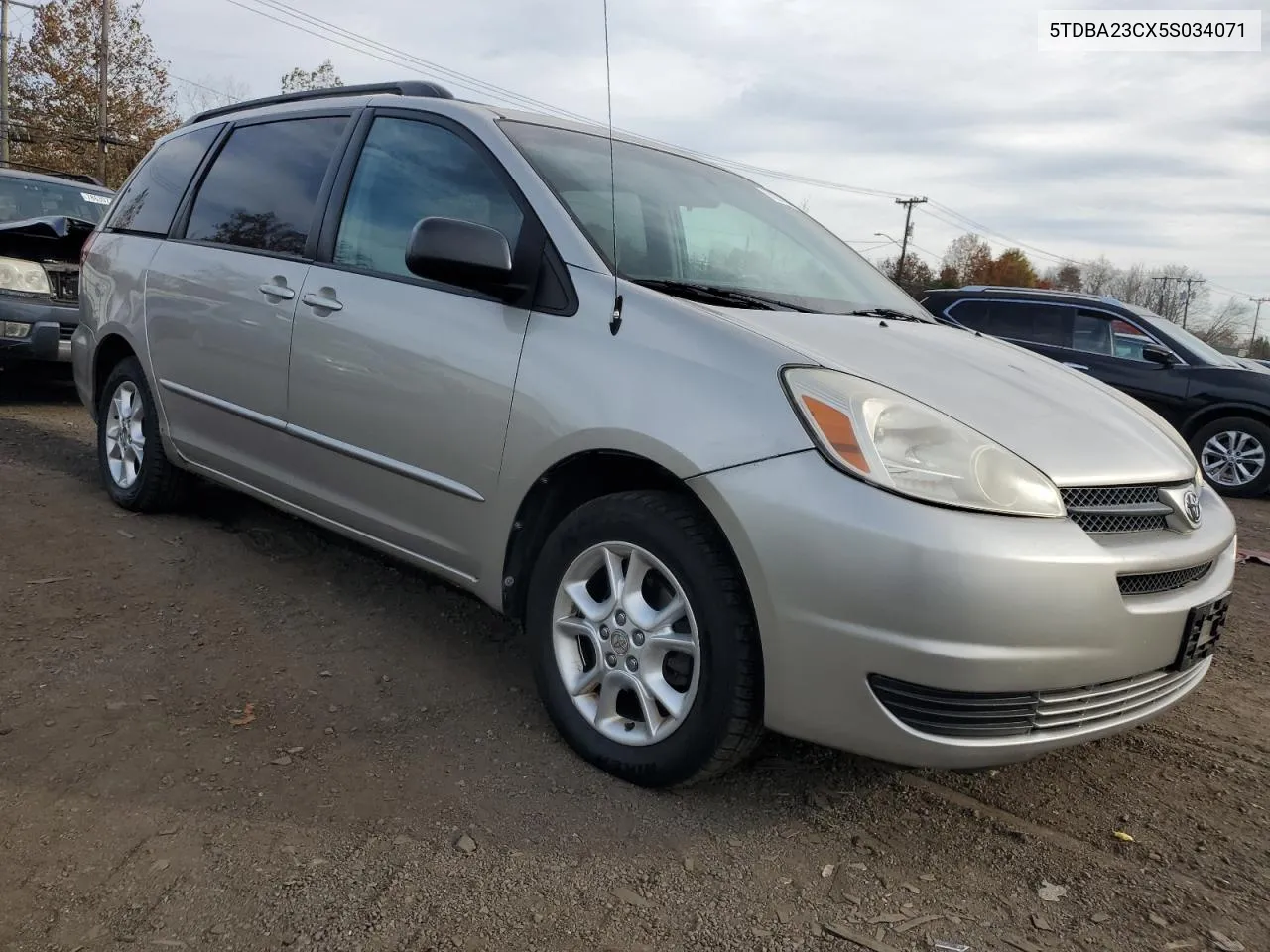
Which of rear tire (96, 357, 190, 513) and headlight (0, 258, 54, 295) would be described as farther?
headlight (0, 258, 54, 295)

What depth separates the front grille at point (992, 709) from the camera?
2168 millimetres

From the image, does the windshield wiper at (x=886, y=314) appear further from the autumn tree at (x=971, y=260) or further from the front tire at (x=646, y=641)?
the autumn tree at (x=971, y=260)

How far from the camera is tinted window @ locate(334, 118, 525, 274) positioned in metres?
3.09

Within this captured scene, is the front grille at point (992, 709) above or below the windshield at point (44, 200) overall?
below

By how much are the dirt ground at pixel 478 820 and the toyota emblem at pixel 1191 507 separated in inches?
29.7

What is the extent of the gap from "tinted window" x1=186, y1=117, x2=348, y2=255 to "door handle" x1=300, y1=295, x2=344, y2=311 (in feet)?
0.92

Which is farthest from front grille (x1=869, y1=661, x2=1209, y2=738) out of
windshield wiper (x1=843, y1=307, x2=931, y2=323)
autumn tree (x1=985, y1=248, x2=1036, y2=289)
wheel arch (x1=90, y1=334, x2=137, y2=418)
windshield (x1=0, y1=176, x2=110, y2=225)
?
autumn tree (x1=985, y1=248, x2=1036, y2=289)

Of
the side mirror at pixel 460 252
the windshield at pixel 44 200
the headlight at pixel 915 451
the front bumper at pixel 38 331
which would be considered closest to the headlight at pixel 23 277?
the front bumper at pixel 38 331

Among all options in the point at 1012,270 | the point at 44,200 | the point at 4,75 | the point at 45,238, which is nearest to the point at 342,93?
the point at 45,238

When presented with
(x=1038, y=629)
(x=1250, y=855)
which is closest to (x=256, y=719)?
(x=1038, y=629)

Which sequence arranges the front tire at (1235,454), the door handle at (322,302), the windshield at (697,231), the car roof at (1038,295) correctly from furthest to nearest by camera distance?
the car roof at (1038,295) < the front tire at (1235,454) < the door handle at (322,302) < the windshield at (697,231)

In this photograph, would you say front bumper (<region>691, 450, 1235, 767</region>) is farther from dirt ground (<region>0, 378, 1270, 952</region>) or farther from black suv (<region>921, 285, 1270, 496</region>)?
black suv (<region>921, 285, 1270, 496</region>)

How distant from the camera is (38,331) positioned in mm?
6949

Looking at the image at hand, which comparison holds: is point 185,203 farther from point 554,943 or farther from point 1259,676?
point 1259,676
